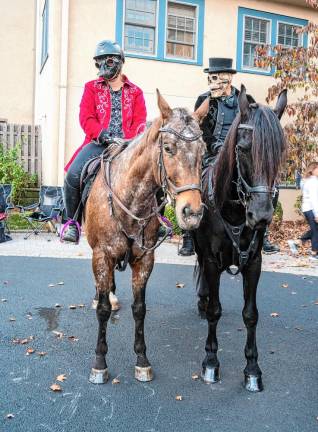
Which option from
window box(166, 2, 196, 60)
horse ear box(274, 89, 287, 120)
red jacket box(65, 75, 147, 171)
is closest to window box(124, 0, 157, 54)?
window box(166, 2, 196, 60)

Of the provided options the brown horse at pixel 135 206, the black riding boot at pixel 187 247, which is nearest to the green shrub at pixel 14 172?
the black riding boot at pixel 187 247

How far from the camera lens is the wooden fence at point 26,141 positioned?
605 inches

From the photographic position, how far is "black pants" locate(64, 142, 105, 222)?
196 inches

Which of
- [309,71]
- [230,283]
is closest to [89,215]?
[230,283]

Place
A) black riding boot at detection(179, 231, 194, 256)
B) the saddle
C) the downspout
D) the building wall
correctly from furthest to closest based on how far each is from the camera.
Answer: the building wall, the downspout, black riding boot at detection(179, 231, 194, 256), the saddle

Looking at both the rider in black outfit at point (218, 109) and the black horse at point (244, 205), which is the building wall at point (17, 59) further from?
the black horse at point (244, 205)

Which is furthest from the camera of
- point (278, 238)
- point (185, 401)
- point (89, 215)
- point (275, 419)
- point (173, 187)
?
point (278, 238)

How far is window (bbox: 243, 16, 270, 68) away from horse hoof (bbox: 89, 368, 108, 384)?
536 inches

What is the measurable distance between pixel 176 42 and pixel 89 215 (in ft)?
38.3

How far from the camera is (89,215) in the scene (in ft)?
14.6

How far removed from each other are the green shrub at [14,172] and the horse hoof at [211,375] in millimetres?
10563

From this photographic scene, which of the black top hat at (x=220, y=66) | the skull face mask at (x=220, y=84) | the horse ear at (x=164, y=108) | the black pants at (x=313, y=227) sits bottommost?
the black pants at (x=313, y=227)

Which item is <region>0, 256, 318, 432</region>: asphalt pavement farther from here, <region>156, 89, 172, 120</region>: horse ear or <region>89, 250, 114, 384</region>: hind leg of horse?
<region>156, 89, 172, 120</region>: horse ear

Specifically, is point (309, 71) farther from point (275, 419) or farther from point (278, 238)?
point (275, 419)
